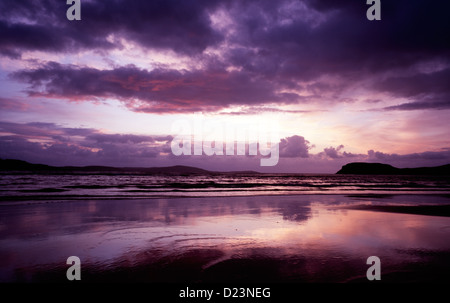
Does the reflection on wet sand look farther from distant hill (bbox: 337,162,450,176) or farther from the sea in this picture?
distant hill (bbox: 337,162,450,176)

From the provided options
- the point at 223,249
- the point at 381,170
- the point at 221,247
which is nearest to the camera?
the point at 223,249

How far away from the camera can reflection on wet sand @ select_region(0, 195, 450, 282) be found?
5.59m

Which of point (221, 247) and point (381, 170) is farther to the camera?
point (381, 170)

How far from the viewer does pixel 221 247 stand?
7410 mm

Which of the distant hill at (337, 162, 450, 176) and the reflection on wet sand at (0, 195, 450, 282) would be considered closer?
the reflection on wet sand at (0, 195, 450, 282)

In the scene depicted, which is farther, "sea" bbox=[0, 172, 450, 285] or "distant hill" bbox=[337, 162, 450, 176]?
"distant hill" bbox=[337, 162, 450, 176]

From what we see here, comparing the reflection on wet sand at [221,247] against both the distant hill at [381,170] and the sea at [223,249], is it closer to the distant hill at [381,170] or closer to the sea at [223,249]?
the sea at [223,249]

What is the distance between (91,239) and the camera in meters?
8.16

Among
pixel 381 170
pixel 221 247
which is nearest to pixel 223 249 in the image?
pixel 221 247

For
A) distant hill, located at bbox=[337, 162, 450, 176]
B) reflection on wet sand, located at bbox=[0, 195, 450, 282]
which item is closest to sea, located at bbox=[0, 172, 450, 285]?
reflection on wet sand, located at bbox=[0, 195, 450, 282]

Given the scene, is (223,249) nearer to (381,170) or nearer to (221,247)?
(221,247)
